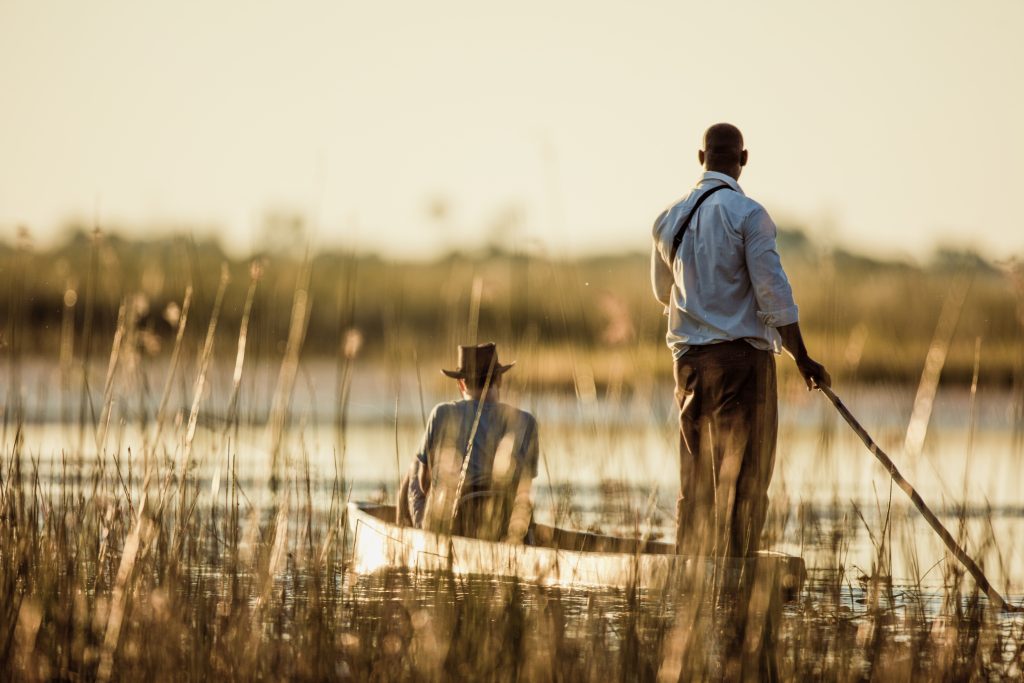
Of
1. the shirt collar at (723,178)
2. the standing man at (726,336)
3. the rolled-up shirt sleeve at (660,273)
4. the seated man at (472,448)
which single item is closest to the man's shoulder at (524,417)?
the seated man at (472,448)

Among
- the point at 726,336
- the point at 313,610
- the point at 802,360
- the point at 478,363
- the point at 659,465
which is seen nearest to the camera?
the point at 313,610

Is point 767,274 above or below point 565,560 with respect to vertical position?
above

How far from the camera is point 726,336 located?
6.25 metres

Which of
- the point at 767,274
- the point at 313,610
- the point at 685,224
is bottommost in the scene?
the point at 313,610

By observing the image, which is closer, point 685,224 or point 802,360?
point 802,360

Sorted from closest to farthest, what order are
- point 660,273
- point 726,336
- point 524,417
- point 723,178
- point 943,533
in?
point 943,533 < point 726,336 < point 723,178 < point 524,417 < point 660,273

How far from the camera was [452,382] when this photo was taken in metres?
7.45

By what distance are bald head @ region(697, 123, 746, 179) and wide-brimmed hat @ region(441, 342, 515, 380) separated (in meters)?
1.32

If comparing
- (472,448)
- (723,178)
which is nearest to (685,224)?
(723,178)

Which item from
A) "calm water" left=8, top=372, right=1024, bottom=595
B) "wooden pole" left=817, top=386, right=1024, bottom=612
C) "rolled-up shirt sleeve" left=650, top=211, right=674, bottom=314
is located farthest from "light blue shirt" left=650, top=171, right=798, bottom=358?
"wooden pole" left=817, top=386, right=1024, bottom=612

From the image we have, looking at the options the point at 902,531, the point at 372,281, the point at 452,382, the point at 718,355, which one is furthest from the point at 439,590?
the point at 372,281

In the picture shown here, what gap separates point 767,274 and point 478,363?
1.53 meters

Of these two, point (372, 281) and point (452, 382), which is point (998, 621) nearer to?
point (452, 382)

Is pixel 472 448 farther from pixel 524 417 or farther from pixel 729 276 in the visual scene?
pixel 729 276
